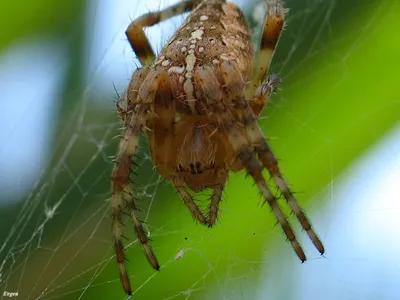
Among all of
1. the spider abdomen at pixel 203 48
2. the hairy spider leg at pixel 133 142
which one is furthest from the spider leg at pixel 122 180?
the spider abdomen at pixel 203 48

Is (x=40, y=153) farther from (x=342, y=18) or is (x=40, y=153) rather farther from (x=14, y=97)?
(x=342, y=18)

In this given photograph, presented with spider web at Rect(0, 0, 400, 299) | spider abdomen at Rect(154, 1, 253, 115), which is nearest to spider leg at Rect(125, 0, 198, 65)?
spider web at Rect(0, 0, 400, 299)

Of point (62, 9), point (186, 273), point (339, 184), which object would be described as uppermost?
point (62, 9)

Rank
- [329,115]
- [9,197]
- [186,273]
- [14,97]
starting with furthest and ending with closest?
[14,97], [9,197], [329,115], [186,273]

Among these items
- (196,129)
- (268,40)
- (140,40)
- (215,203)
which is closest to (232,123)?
(196,129)

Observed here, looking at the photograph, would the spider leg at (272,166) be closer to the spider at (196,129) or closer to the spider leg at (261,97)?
the spider at (196,129)

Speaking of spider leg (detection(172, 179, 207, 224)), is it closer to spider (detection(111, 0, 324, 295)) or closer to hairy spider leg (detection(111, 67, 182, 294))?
spider (detection(111, 0, 324, 295))

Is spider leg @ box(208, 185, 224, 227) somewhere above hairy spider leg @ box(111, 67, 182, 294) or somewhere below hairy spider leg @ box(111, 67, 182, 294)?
below

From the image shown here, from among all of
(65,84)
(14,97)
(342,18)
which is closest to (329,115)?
(342,18)
